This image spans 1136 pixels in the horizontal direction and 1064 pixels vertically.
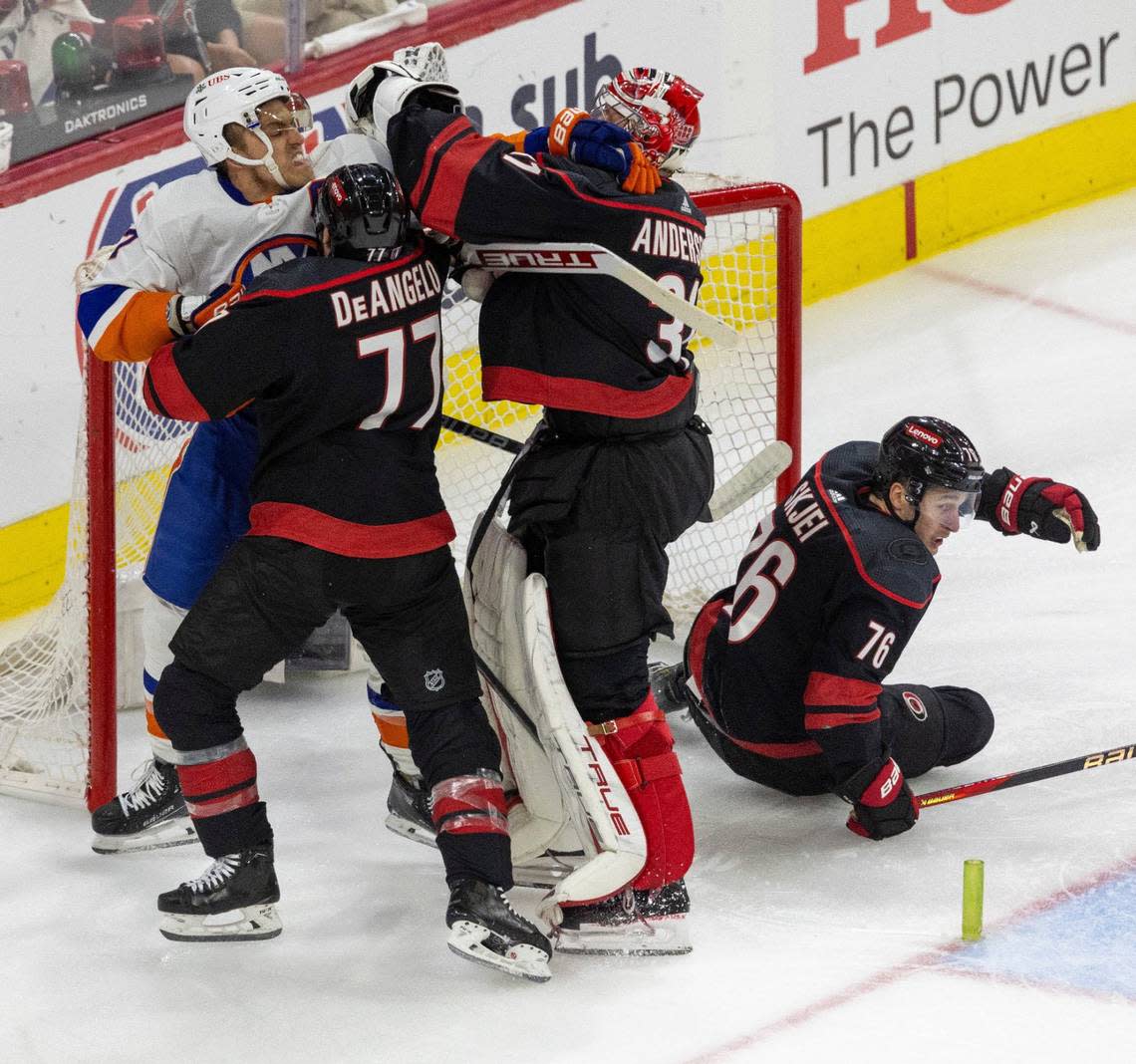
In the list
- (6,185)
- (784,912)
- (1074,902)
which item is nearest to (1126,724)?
(1074,902)

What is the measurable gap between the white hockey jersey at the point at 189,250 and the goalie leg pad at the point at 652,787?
2.94 feet

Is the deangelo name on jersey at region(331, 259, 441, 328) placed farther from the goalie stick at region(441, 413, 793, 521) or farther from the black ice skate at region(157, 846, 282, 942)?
the black ice skate at region(157, 846, 282, 942)

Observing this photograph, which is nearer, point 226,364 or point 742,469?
point 226,364

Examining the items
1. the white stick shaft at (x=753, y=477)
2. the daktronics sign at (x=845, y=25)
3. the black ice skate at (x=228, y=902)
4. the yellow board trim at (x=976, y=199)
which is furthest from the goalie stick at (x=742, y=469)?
the daktronics sign at (x=845, y=25)

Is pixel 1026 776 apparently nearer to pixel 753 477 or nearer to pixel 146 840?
pixel 753 477

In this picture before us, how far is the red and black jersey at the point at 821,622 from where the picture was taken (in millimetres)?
3312

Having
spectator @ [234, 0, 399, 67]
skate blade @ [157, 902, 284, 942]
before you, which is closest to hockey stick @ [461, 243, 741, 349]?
skate blade @ [157, 902, 284, 942]

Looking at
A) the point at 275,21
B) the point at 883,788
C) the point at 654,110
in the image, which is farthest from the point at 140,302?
the point at 275,21

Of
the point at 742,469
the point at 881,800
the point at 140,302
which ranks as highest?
the point at 140,302

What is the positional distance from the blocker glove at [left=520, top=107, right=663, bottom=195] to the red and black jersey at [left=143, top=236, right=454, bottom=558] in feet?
A: 0.89

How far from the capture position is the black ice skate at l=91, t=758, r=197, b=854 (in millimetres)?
3523

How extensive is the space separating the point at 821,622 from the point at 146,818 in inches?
47.7

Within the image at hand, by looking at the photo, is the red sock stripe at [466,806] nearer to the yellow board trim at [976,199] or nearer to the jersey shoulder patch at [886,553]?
the jersey shoulder patch at [886,553]

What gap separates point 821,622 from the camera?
134 inches
